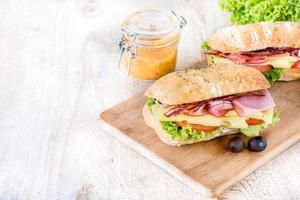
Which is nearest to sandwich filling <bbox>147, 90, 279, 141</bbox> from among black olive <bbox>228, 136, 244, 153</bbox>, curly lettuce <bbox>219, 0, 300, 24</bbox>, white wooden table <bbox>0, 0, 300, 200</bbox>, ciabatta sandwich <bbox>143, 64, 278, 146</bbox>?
ciabatta sandwich <bbox>143, 64, 278, 146</bbox>

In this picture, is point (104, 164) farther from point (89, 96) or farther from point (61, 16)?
point (61, 16)

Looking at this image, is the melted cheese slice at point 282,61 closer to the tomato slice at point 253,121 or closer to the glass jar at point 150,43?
the glass jar at point 150,43

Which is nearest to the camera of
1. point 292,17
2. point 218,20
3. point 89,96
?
point 89,96

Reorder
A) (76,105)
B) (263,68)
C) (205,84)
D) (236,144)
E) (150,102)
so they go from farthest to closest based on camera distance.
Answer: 1. (263,68)
2. (76,105)
3. (150,102)
4. (205,84)
5. (236,144)

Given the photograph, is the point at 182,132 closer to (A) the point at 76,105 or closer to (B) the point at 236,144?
(B) the point at 236,144

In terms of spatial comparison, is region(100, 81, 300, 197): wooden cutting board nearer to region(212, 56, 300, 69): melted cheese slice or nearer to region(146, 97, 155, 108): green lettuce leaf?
region(146, 97, 155, 108): green lettuce leaf

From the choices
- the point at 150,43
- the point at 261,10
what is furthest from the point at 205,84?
the point at 261,10

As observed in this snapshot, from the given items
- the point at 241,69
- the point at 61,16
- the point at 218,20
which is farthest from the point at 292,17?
the point at 61,16
